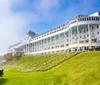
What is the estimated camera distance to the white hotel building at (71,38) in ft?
303

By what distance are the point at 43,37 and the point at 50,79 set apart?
330ft

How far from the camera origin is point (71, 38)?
4090 inches

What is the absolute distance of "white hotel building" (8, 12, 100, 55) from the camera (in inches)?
3632

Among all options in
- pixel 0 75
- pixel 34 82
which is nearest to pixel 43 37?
pixel 0 75

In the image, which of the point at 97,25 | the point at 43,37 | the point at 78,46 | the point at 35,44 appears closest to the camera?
the point at 78,46

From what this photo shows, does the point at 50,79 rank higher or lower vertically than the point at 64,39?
lower

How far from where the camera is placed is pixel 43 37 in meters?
145

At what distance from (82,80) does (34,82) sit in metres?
10.5

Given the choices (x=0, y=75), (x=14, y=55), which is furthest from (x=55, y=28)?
(x=0, y=75)

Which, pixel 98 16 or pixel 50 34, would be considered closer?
pixel 98 16

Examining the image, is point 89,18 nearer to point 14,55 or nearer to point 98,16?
point 98,16

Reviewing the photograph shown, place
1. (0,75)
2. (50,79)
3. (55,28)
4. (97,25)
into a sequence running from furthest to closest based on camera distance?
1. (55,28)
2. (97,25)
3. (0,75)
4. (50,79)

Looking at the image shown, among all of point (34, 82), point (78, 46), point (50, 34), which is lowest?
point (34, 82)

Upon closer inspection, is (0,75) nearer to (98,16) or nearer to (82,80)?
(82,80)
